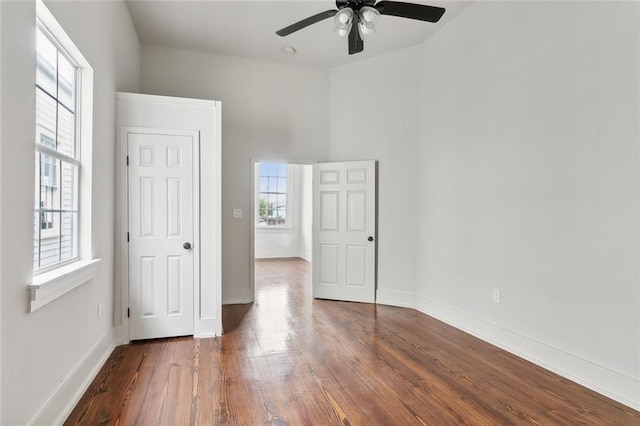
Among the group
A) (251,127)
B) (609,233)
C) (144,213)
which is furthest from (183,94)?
(609,233)

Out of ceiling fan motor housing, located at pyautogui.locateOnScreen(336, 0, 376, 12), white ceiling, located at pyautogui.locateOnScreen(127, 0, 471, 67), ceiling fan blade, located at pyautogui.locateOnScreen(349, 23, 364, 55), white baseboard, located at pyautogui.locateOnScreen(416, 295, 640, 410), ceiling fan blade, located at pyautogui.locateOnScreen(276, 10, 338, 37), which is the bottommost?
white baseboard, located at pyautogui.locateOnScreen(416, 295, 640, 410)

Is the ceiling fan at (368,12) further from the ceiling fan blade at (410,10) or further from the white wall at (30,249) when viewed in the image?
the white wall at (30,249)

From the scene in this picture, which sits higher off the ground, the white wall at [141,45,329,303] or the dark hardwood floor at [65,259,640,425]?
the white wall at [141,45,329,303]

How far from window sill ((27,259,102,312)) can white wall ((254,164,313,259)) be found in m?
6.57

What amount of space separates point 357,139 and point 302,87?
1.15 metres

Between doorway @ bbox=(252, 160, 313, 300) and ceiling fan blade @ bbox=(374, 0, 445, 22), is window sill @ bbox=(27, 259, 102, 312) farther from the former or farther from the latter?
doorway @ bbox=(252, 160, 313, 300)

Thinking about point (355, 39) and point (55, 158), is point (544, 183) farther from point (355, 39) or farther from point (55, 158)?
point (55, 158)

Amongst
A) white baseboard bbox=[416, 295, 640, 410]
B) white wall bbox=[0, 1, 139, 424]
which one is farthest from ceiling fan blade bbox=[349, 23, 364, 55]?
white baseboard bbox=[416, 295, 640, 410]

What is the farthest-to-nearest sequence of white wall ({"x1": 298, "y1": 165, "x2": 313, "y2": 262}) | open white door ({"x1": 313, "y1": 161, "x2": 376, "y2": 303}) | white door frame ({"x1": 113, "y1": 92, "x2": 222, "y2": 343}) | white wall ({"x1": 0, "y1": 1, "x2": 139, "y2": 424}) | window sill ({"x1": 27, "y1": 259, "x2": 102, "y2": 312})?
white wall ({"x1": 298, "y1": 165, "x2": 313, "y2": 262}), open white door ({"x1": 313, "y1": 161, "x2": 376, "y2": 303}), white door frame ({"x1": 113, "y1": 92, "x2": 222, "y2": 343}), window sill ({"x1": 27, "y1": 259, "x2": 102, "y2": 312}), white wall ({"x1": 0, "y1": 1, "x2": 139, "y2": 424})

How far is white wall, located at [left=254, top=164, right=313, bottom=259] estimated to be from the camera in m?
9.09

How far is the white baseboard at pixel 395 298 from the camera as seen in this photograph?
4.64m

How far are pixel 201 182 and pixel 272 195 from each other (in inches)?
223

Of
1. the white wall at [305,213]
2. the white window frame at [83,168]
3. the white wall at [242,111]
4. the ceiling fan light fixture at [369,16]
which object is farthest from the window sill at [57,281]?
the white wall at [305,213]

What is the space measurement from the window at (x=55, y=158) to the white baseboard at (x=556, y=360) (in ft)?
11.8
